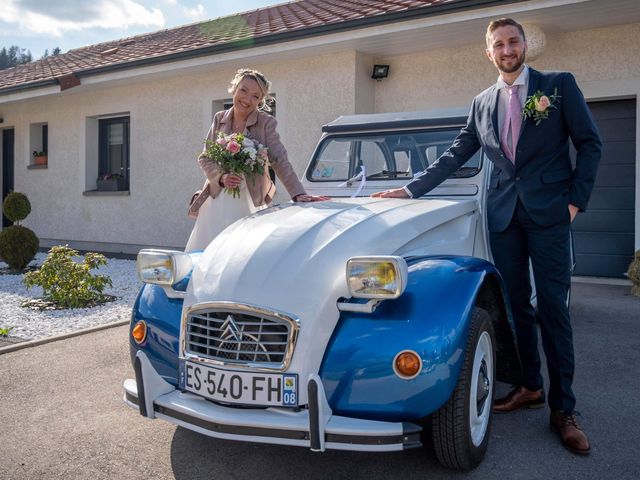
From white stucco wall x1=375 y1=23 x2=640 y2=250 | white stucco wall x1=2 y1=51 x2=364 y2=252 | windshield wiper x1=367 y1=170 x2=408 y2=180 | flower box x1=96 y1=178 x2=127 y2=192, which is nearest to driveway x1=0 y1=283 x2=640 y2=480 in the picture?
windshield wiper x1=367 y1=170 x2=408 y2=180

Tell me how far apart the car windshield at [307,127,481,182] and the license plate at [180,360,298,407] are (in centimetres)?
211

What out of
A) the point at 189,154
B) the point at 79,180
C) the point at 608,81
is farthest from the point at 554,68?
the point at 79,180

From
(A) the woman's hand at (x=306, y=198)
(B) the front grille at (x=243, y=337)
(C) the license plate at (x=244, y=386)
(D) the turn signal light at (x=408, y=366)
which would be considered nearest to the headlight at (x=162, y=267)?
(B) the front grille at (x=243, y=337)

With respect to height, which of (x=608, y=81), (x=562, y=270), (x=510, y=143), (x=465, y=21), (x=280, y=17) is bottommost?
(x=562, y=270)

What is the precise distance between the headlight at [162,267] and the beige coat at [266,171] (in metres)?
1.24

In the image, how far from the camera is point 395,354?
2172 millimetres

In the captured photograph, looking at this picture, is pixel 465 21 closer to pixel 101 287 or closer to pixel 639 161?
pixel 639 161

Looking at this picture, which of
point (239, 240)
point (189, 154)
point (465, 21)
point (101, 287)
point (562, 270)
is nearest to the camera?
point (239, 240)

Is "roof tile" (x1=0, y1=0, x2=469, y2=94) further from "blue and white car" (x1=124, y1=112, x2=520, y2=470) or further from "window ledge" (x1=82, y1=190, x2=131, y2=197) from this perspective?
"blue and white car" (x1=124, y1=112, x2=520, y2=470)

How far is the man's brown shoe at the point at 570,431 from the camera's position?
272 centimetres

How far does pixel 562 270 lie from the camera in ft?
9.63

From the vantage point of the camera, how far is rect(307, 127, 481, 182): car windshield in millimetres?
3979

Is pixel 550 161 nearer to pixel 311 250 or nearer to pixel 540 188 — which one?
pixel 540 188

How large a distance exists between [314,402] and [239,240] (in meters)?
0.91
